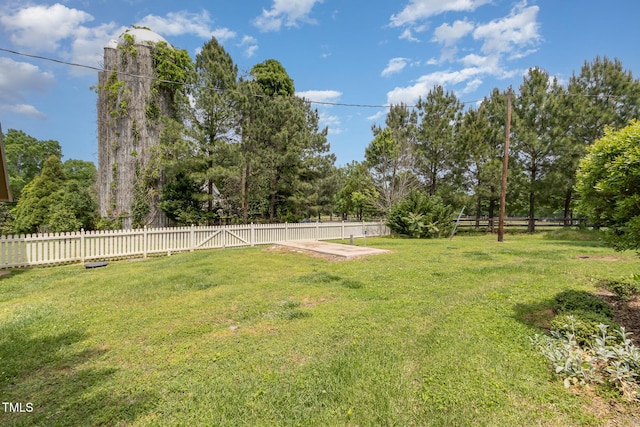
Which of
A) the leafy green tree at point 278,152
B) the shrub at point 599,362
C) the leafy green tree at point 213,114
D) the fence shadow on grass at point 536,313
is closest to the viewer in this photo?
the shrub at point 599,362

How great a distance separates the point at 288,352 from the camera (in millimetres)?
3053

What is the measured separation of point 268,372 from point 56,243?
9287 mm

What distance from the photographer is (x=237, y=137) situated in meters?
15.1

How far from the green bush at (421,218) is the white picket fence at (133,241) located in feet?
14.3

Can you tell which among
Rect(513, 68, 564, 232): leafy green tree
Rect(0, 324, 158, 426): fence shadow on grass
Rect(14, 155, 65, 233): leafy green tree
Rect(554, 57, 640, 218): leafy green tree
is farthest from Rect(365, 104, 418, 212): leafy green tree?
Rect(14, 155, 65, 233): leafy green tree

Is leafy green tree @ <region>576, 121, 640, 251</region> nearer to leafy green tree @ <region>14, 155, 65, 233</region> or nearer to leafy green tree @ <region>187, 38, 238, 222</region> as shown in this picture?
leafy green tree @ <region>187, 38, 238, 222</region>

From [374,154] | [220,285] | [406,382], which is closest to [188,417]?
[406,382]

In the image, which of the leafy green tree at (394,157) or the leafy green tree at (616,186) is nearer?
the leafy green tree at (616,186)

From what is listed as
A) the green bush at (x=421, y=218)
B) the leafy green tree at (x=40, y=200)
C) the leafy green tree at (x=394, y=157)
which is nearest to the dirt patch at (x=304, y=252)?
the green bush at (x=421, y=218)

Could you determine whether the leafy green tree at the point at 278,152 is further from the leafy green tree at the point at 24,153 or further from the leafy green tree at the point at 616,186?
the leafy green tree at the point at 24,153

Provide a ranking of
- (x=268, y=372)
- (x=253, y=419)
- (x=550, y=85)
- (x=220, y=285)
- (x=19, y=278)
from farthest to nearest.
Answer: (x=550, y=85) < (x=19, y=278) < (x=220, y=285) < (x=268, y=372) < (x=253, y=419)

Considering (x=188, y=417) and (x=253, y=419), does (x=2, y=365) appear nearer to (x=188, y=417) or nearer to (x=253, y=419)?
(x=188, y=417)

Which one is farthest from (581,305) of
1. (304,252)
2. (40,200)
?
(40,200)

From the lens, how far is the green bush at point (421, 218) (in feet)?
53.6
